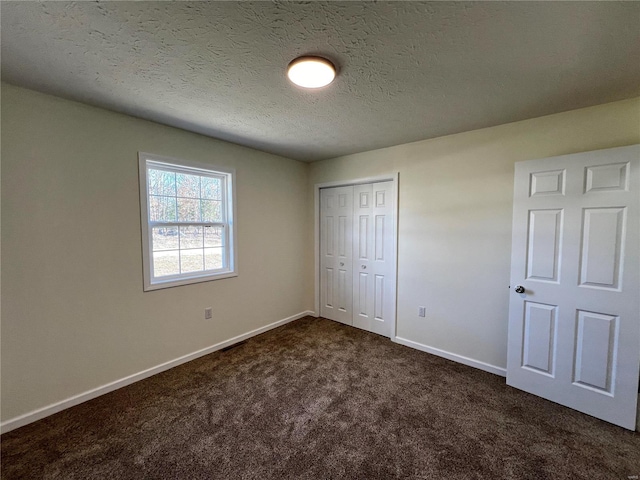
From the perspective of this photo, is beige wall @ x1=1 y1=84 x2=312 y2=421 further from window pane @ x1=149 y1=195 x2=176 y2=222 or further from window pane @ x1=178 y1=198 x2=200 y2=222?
window pane @ x1=178 y1=198 x2=200 y2=222

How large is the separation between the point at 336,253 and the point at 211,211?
5.96 feet

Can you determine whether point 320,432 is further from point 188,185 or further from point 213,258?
point 188,185

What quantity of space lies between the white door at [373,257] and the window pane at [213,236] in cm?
176

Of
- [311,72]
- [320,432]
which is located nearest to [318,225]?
[311,72]

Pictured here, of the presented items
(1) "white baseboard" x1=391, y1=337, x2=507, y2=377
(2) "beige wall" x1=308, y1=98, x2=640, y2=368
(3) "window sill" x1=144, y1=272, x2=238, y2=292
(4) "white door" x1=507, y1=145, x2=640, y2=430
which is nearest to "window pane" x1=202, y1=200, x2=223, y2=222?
(3) "window sill" x1=144, y1=272, x2=238, y2=292

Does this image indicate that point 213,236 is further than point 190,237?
Yes

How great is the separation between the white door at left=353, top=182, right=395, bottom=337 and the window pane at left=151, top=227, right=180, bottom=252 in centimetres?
221

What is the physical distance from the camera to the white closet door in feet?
→ 12.0

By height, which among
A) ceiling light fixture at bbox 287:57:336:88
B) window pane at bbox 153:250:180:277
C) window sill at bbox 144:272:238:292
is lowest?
window sill at bbox 144:272:238:292

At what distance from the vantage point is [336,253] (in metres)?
3.81

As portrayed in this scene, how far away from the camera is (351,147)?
3.19 meters

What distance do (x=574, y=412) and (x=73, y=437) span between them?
3639 mm

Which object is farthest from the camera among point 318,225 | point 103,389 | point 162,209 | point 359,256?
point 318,225

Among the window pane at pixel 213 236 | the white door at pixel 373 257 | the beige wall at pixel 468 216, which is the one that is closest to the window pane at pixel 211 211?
the window pane at pixel 213 236
